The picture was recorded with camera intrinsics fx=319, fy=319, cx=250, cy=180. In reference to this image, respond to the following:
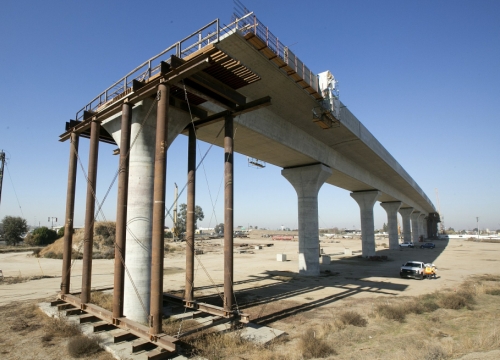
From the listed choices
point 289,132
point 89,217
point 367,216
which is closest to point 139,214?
point 89,217

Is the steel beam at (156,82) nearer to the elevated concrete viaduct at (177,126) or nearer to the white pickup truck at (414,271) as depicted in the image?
the elevated concrete viaduct at (177,126)

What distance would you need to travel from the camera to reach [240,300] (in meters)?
17.9

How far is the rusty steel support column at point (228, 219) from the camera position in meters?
13.3

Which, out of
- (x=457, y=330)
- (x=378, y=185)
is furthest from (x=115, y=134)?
(x=378, y=185)

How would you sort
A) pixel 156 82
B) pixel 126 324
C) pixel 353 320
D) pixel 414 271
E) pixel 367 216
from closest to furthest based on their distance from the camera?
pixel 126 324 < pixel 156 82 < pixel 353 320 < pixel 414 271 < pixel 367 216

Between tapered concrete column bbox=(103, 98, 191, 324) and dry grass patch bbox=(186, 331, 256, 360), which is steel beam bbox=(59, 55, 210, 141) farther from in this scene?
dry grass patch bbox=(186, 331, 256, 360)

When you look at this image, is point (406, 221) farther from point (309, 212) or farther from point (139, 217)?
point (139, 217)

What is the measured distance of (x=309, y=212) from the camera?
29.4 meters

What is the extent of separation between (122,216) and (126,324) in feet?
12.7

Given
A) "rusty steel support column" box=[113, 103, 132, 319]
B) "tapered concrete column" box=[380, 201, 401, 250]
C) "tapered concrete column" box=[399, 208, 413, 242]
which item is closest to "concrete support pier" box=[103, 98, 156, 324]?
"rusty steel support column" box=[113, 103, 132, 319]

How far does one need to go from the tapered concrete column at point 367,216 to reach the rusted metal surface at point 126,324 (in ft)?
138

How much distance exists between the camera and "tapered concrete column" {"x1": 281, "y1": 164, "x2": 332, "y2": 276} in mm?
28812

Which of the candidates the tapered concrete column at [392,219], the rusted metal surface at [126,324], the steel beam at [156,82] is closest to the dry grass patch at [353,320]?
the rusted metal surface at [126,324]

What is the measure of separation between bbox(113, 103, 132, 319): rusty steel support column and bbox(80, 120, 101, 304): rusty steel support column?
3031 millimetres
